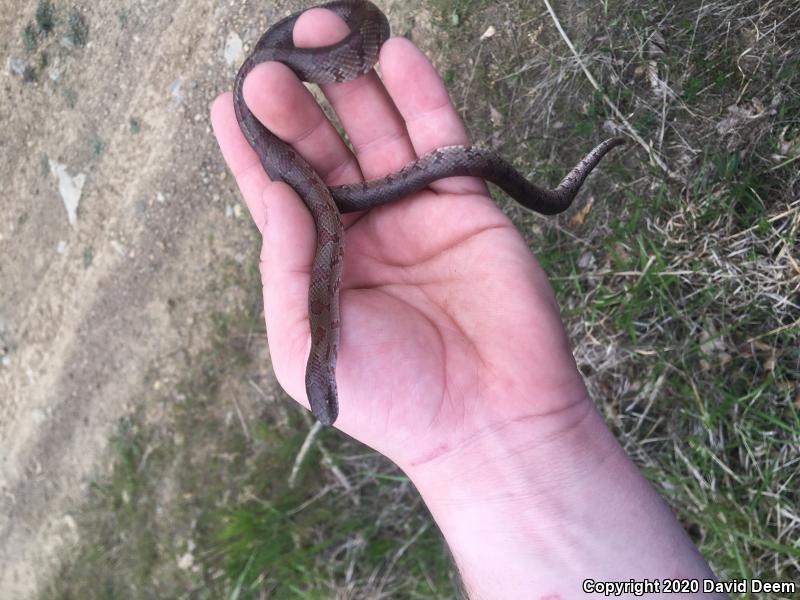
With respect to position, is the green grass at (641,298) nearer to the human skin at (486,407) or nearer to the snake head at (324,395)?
the human skin at (486,407)

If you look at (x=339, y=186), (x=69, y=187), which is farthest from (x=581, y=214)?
(x=69, y=187)

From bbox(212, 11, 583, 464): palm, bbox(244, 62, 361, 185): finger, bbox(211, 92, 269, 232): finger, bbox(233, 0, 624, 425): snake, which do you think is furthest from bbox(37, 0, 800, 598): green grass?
bbox(211, 92, 269, 232): finger

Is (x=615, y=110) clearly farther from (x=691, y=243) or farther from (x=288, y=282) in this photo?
(x=288, y=282)

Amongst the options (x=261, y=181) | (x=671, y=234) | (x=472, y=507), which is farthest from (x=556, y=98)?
(x=472, y=507)

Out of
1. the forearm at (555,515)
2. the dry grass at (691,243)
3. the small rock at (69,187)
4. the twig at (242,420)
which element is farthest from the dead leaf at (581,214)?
the small rock at (69,187)

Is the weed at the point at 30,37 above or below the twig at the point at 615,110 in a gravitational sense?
above

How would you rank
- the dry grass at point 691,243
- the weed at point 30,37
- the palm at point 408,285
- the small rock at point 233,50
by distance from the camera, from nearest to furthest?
the palm at point 408,285, the dry grass at point 691,243, the small rock at point 233,50, the weed at point 30,37

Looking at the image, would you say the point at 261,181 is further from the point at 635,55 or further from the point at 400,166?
the point at 635,55
